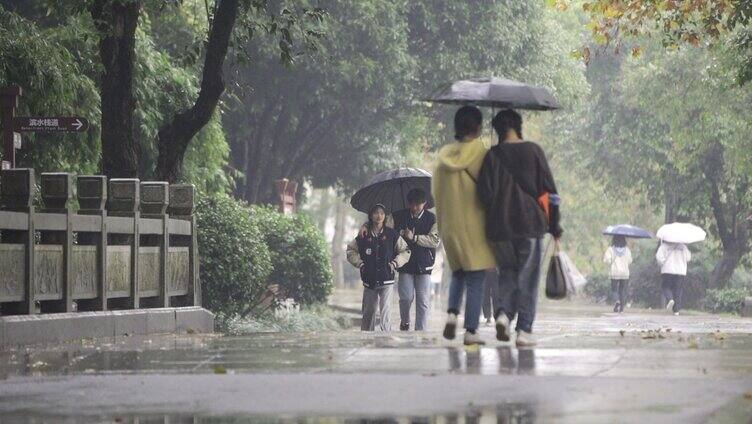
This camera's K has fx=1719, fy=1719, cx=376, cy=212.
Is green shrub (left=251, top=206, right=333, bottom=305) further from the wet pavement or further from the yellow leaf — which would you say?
the wet pavement

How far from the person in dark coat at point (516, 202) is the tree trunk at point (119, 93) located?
7.26 meters

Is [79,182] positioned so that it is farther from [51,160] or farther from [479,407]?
[479,407]

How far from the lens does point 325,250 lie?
102 ft

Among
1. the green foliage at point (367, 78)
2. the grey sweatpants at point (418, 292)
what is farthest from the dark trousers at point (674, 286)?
the grey sweatpants at point (418, 292)

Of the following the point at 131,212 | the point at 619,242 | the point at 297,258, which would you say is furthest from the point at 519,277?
the point at 619,242

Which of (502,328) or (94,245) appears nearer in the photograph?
(502,328)

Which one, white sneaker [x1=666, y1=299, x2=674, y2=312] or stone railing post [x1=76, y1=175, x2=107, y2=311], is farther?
white sneaker [x1=666, y1=299, x2=674, y2=312]

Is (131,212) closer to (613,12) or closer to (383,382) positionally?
(383,382)

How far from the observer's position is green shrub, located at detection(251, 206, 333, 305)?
1176 inches

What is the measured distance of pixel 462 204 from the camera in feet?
42.5

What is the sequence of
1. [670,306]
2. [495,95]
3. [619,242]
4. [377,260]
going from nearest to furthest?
1. [495,95]
2. [377,260]
3. [670,306]
4. [619,242]

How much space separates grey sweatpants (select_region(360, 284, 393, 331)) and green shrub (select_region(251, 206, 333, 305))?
9.22m

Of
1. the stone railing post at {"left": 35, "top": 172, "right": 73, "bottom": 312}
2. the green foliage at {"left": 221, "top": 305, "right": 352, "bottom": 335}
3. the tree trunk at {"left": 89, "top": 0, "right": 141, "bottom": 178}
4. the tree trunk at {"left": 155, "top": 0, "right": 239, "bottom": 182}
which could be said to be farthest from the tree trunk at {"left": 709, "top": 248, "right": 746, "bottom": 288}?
the stone railing post at {"left": 35, "top": 172, "right": 73, "bottom": 312}

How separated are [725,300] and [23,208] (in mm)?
27867
